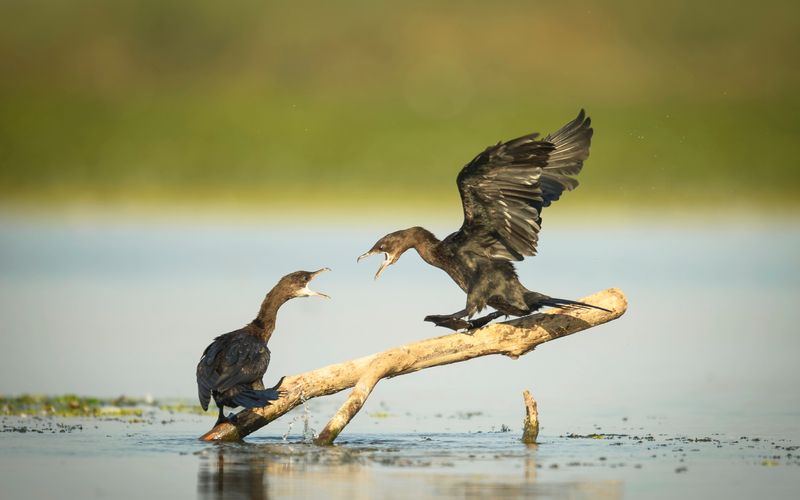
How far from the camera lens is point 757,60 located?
44250 mm

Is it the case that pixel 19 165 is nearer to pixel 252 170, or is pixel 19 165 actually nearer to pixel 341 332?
pixel 252 170

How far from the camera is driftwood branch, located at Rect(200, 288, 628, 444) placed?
10.2m

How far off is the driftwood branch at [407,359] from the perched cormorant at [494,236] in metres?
0.18

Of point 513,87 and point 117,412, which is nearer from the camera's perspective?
point 117,412

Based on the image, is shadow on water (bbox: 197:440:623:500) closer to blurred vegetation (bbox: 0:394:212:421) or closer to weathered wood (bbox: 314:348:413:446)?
weathered wood (bbox: 314:348:413:446)

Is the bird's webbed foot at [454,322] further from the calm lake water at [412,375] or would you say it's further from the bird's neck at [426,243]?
the calm lake water at [412,375]

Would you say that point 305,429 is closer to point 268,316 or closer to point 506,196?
point 268,316

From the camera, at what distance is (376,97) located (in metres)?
41.8

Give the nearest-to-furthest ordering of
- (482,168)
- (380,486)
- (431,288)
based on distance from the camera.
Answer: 1. (380,486)
2. (482,168)
3. (431,288)

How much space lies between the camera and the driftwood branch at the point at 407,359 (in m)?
10.2

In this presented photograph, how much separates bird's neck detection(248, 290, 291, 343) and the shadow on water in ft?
3.27

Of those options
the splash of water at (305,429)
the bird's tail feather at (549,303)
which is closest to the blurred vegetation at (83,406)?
the splash of water at (305,429)

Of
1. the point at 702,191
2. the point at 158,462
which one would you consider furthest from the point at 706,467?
the point at 702,191

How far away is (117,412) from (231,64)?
1418 inches
